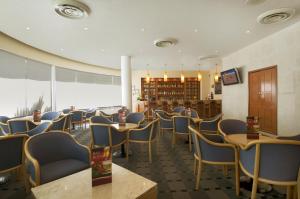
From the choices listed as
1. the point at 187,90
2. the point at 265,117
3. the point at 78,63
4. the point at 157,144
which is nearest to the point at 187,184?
the point at 157,144

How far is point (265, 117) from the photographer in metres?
6.27

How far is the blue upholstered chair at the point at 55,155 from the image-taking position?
2150mm

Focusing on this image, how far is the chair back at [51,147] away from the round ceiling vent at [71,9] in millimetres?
2627

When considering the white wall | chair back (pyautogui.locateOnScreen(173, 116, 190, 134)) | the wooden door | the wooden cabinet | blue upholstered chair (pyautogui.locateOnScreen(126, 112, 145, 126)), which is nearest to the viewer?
chair back (pyautogui.locateOnScreen(173, 116, 190, 134))

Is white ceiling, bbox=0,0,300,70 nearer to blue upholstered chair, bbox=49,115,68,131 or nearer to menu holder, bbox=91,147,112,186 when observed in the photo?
blue upholstered chair, bbox=49,115,68,131

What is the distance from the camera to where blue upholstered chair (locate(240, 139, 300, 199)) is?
6.29 feet

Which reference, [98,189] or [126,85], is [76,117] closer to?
[126,85]

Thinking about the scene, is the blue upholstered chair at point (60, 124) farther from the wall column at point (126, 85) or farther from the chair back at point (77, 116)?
the wall column at point (126, 85)

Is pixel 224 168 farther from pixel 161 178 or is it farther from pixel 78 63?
pixel 78 63

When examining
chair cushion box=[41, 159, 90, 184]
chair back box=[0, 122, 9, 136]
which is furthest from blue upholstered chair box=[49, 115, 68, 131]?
chair cushion box=[41, 159, 90, 184]

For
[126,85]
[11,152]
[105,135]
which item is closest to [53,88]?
[126,85]

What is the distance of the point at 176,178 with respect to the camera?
10.2 feet

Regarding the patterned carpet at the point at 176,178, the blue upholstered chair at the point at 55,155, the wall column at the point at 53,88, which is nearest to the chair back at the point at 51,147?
the blue upholstered chair at the point at 55,155

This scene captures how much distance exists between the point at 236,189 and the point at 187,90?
10.5 metres
